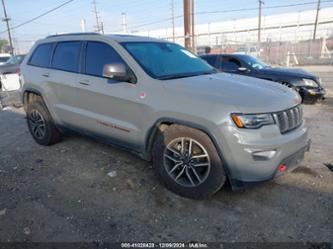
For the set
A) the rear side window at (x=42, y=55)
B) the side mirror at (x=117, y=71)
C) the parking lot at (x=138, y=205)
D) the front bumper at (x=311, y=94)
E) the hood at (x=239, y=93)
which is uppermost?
the rear side window at (x=42, y=55)

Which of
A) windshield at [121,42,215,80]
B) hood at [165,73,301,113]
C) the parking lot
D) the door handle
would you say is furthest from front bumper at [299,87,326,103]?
the door handle

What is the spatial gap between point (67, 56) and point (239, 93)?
2.80 metres

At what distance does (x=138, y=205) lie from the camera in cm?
305

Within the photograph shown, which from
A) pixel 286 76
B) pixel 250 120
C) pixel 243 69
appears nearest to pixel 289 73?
pixel 286 76

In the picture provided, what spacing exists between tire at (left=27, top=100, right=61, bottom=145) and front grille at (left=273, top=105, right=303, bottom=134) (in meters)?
3.63

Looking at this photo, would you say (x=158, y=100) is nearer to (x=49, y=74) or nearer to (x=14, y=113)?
(x=49, y=74)

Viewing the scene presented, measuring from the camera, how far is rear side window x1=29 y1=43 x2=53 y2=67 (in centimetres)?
458

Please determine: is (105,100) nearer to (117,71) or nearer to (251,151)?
(117,71)

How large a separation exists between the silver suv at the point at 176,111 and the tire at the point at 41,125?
354 mm

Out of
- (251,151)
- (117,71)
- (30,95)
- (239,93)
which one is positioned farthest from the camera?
(30,95)

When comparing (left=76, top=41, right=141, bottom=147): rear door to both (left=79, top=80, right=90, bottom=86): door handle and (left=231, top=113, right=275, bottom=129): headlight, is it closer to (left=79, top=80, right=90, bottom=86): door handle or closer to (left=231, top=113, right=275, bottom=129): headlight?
(left=79, top=80, right=90, bottom=86): door handle

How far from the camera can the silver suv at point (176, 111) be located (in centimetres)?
267

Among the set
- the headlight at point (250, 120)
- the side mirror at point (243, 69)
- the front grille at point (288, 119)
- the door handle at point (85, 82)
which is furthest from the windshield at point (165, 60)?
the side mirror at point (243, 69)

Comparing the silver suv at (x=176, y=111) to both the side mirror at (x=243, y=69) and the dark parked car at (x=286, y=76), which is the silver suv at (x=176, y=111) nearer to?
the side mirror at (x=243, y=69)
